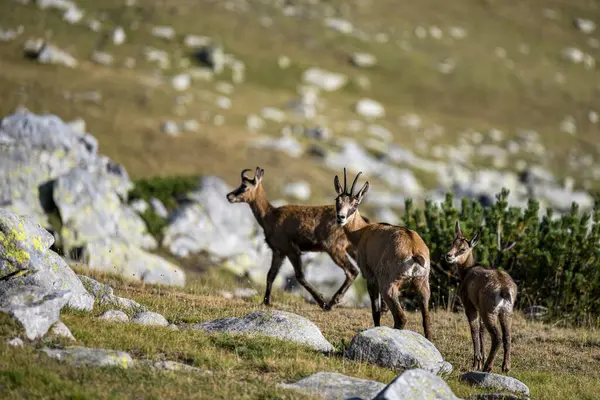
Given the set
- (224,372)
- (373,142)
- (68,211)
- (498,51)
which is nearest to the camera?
(224,372)

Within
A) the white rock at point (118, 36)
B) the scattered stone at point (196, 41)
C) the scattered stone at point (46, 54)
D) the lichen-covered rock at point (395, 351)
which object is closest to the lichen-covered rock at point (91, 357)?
the lichen-covered rock at point (395, 351)

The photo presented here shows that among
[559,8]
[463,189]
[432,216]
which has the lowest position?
[463,189]

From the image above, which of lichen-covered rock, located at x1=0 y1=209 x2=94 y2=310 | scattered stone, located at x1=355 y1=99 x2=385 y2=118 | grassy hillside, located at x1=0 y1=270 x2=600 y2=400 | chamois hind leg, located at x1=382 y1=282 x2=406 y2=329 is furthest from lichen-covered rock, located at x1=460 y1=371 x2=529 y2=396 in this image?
scattered stone, located at x1=355 y1=99 x2=385 y2=118

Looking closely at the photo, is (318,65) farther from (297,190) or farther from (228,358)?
(228,358)

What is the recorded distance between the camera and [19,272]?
1172cm

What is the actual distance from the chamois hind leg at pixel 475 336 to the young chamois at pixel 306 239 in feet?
13.0

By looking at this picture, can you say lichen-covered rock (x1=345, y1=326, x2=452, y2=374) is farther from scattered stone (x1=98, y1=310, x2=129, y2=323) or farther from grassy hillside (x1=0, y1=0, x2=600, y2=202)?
grassy hillside (x1=0, y1=0, x2=600, y2=202)

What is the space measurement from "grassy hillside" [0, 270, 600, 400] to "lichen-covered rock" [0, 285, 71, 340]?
0.34 metres

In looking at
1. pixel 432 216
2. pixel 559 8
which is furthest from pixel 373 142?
pixel 559 8

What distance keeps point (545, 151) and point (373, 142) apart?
2759 centimetres

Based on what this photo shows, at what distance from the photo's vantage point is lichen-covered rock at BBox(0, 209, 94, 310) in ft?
38.4

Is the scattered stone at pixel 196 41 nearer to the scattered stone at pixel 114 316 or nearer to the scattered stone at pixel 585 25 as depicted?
the scattered stone at pixel 585 25

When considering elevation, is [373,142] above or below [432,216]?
below

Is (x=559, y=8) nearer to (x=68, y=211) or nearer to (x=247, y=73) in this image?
(x=247, y=73)
